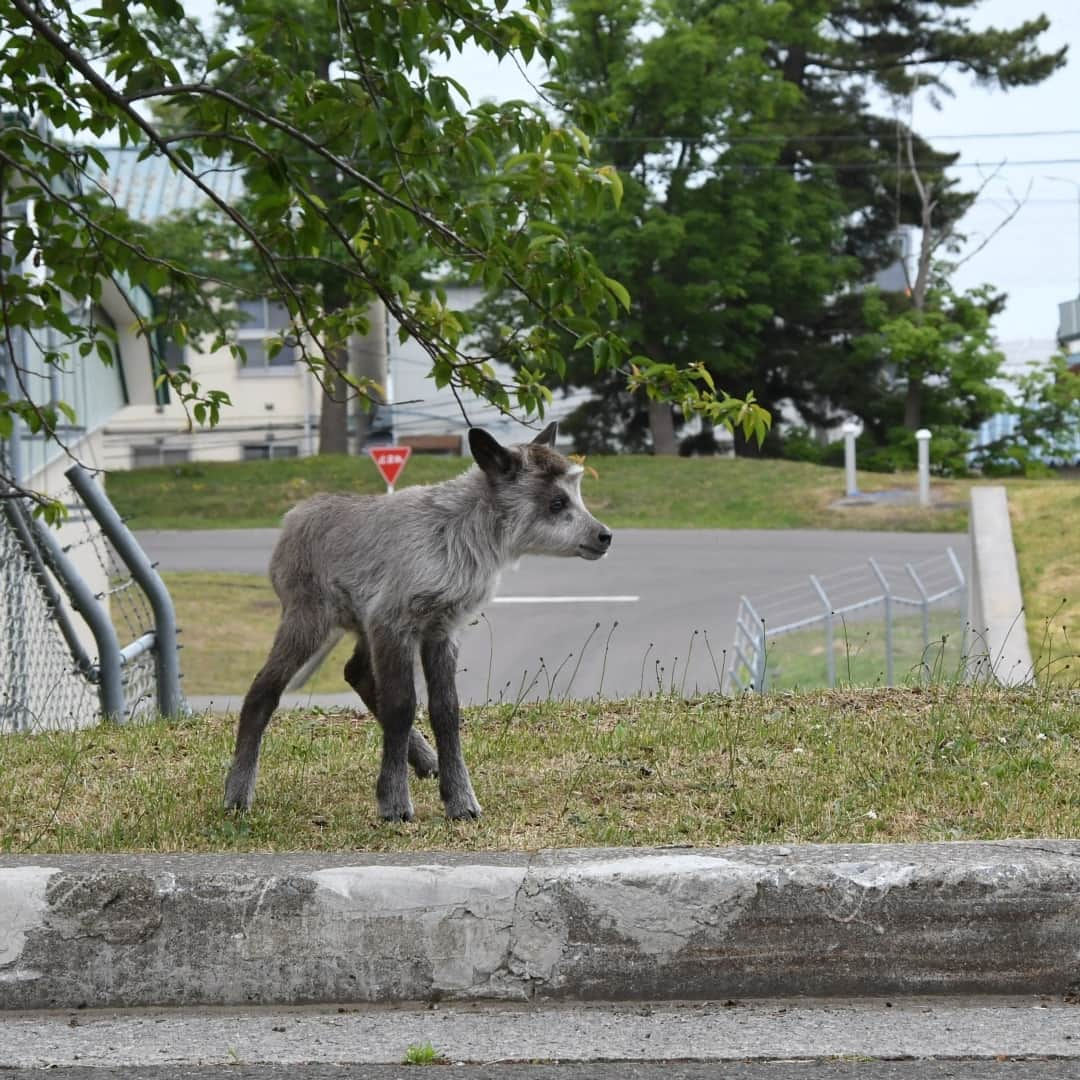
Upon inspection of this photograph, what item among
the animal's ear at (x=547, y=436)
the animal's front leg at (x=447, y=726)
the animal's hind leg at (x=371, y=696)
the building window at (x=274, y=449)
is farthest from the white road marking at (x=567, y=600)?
the building window at (x=274, y=449)

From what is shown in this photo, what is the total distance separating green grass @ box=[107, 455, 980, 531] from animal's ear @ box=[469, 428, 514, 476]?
1086 inches

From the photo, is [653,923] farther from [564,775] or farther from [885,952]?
[564,775]

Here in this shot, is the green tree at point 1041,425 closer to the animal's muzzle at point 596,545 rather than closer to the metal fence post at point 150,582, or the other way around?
the metal fence post at point 150,582

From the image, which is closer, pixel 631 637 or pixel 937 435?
pixel 631 637

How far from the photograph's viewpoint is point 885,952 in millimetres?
4543

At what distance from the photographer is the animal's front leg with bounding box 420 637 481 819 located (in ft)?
19.6

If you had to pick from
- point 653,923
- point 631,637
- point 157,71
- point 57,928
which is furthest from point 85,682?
point 631,637

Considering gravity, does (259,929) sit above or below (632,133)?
below

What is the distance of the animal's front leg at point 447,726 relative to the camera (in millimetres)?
5984

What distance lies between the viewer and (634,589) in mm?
27594

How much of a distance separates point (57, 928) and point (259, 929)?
0.57m

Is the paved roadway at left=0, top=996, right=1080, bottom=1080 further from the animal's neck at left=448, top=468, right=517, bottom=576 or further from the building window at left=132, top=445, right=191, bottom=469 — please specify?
the building window at left=132, top=445, right=191, bottom=469

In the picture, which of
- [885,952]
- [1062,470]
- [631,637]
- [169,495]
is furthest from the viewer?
[1062,470]

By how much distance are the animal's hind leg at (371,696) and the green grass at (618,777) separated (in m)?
0.22
